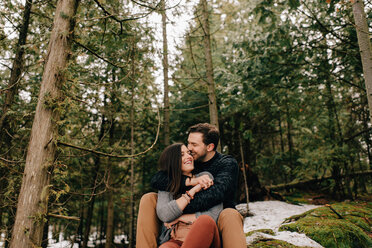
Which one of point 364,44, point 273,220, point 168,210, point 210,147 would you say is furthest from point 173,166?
point 273,220

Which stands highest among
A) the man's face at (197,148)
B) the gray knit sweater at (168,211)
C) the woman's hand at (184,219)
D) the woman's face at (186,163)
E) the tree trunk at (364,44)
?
the tree trunk at (364,44)

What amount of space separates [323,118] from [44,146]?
7557 millimetres

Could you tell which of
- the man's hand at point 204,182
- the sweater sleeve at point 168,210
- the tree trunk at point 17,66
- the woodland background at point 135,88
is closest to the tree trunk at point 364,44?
the woodland background at point 135,88

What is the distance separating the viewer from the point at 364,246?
3.27 m

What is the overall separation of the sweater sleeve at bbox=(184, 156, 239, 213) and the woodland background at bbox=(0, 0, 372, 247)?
906mm

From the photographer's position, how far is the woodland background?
9.89ft

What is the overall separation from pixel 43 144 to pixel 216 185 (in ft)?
7.02

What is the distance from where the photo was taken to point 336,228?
11.3ft

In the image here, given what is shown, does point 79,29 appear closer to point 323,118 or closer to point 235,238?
point 235,238

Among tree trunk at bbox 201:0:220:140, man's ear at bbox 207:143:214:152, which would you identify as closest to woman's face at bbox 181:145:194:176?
man's ear at bbox 207:143:214:152

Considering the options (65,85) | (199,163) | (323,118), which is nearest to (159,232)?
(199,163)

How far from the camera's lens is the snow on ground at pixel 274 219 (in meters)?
3.37

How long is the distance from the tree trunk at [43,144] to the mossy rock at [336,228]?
3.63m

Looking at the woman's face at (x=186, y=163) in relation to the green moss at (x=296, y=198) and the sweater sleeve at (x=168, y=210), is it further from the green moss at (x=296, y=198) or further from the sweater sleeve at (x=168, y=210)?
the green moss at (x=296, y=198)
